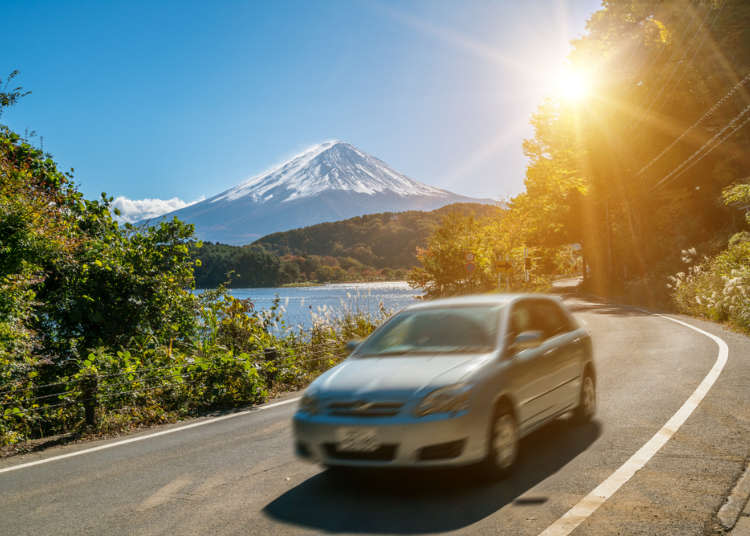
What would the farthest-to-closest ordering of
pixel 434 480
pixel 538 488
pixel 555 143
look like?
1. pixel 555 143
2. pixel 434 480
3. pixel 538 488

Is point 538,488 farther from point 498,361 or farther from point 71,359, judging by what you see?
point 71,359

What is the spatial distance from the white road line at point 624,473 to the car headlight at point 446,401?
1.05m

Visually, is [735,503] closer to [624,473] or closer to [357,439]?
[624,473]

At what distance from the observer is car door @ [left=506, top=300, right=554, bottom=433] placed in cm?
555

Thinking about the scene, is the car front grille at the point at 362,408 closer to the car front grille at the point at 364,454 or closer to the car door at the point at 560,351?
the car front grille at the point at 364,454

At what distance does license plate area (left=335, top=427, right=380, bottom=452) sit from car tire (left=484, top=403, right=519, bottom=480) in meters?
0.92

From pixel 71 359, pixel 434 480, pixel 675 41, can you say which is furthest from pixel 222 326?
pixel 675 41

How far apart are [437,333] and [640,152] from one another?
37.9 meters

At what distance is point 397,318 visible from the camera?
645 cm

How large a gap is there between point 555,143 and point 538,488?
3782 centimetres

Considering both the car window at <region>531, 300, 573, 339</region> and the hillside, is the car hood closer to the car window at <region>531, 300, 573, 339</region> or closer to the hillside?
the car window at <region>531, 300, 573, 339</region>

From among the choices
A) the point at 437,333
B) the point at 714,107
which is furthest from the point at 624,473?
the point at 714,107

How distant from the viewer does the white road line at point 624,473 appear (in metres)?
4.11

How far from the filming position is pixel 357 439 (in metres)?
4.81
